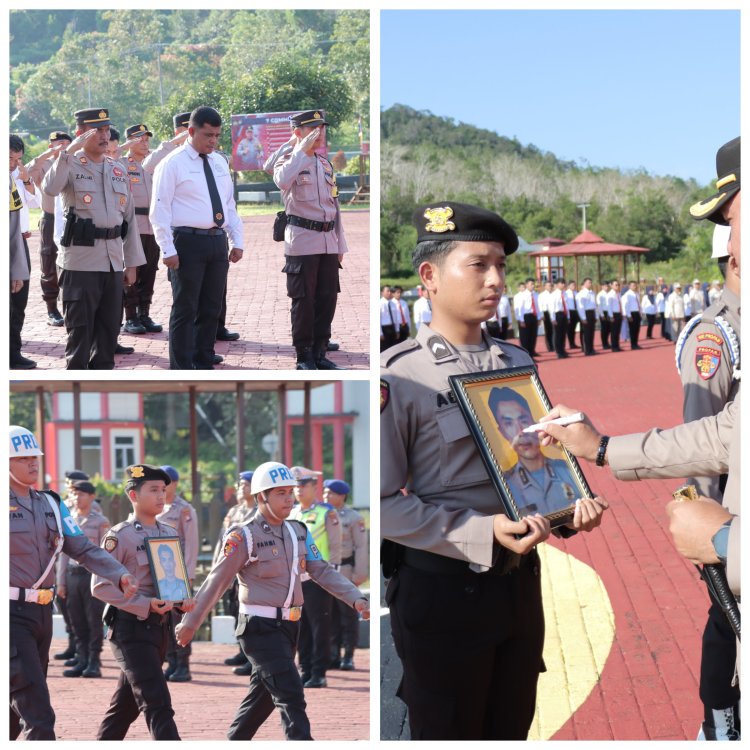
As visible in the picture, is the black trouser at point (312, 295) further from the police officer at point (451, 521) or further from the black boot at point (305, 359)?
the police officer at point (451, 521)

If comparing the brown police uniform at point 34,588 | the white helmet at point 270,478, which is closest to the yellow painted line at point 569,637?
the white helmet at point 270,478

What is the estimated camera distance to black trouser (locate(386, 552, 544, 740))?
333 cm

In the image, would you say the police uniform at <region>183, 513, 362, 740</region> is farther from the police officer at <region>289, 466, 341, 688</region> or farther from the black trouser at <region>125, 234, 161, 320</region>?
the police officer at <region>289, 466, 341, 688</region>

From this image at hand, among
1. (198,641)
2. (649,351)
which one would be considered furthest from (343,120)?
(649,351)

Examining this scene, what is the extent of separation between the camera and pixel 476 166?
6028 cm

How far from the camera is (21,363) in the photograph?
4730 mm

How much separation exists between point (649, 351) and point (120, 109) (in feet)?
88.5

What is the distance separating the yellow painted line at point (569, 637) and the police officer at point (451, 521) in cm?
149

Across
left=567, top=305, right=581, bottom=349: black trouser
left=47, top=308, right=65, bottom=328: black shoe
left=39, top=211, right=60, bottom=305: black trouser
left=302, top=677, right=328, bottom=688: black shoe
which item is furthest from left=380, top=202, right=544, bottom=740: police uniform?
left=567, top=305, right=581, bottom=349: black trouser

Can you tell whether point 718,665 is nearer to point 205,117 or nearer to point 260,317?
point 260,317

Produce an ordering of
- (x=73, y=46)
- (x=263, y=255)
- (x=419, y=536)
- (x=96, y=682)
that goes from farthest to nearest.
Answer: (x=96, y=682) < (x=263, y=255) < (x=73, y=46) < (x=419, y=536)

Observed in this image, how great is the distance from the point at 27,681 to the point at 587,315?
25.7 meters

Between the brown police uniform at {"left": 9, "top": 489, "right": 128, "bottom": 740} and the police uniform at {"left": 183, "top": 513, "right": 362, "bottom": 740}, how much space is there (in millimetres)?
666
